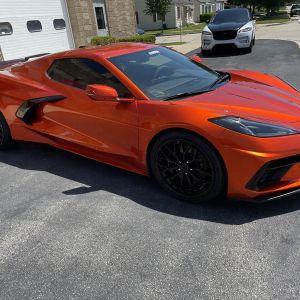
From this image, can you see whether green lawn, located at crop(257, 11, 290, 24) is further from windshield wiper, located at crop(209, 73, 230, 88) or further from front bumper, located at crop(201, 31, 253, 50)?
windshield wiper, located at crop(209, 73, 230, 88)

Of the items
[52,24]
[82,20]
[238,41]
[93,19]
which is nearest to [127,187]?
[238,41]

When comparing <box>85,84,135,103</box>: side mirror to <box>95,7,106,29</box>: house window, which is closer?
<box>85,84,135,103</box>: side mirror

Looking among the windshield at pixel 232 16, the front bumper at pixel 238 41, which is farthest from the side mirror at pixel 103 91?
the windshield at pixel 232 16

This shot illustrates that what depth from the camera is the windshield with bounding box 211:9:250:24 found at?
13546 mm

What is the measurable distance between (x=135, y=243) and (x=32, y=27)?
11355mm

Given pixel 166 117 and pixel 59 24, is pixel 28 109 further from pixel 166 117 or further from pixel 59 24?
pixel 59 24

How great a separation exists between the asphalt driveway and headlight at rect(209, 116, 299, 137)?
735 mm

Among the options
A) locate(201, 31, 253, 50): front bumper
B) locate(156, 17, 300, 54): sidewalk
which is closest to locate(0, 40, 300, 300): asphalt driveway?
locate(201, 31, 253, 50): front bumper

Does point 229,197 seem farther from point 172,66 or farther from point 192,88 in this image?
point 172,66

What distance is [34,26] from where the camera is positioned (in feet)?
40.3

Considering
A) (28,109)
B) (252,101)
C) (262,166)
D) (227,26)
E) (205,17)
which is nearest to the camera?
(262,166)

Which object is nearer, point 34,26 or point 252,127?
point 252,127

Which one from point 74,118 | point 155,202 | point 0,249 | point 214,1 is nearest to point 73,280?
point 0,249

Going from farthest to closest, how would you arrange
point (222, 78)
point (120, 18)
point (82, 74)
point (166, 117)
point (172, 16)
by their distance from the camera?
point (172, 16) < point (120, 18) < point (222, 78) < point (82, 74) < point (166, 117)
